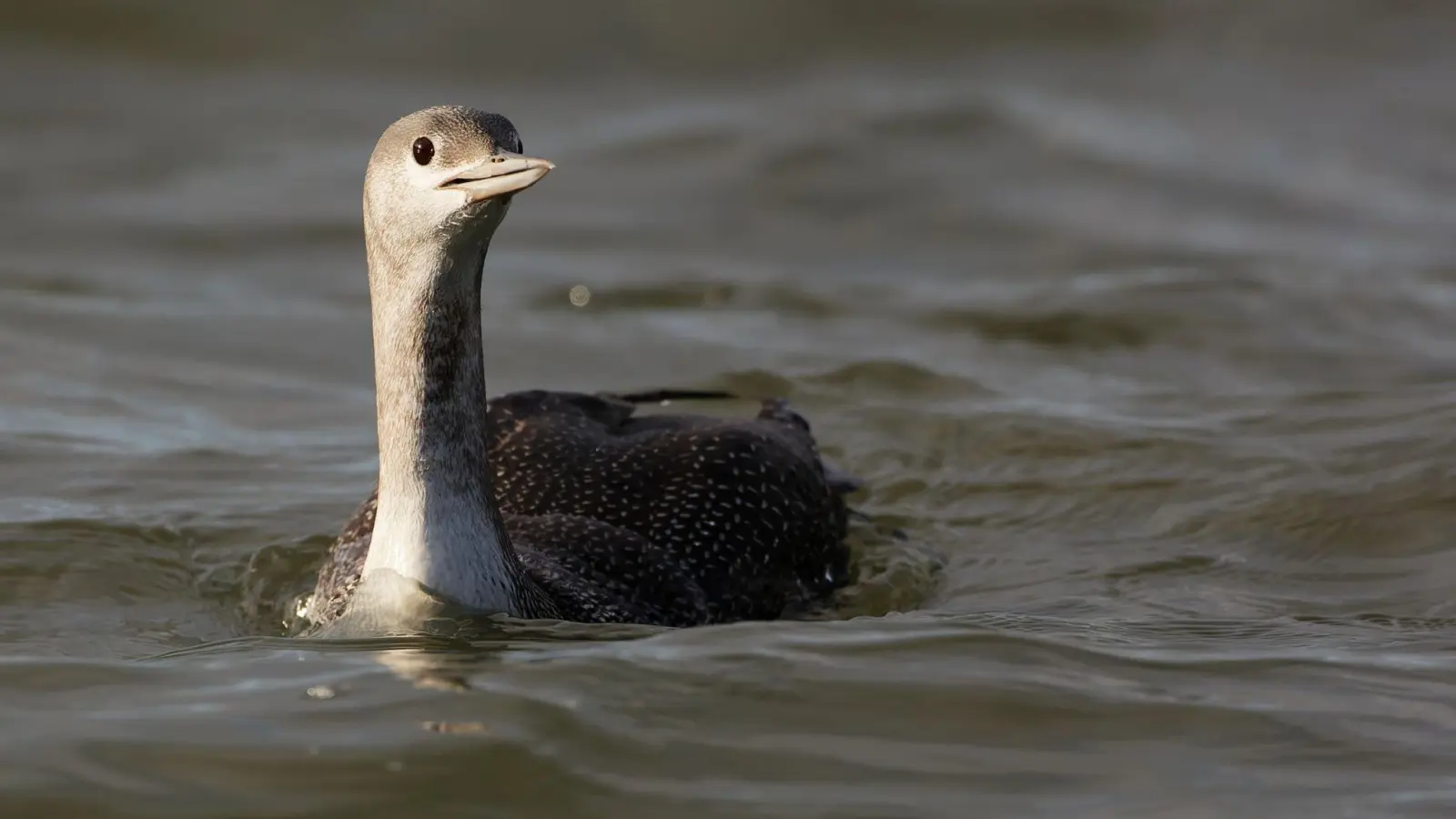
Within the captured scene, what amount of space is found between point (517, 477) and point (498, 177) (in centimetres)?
178

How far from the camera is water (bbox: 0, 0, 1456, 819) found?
4.15 metres

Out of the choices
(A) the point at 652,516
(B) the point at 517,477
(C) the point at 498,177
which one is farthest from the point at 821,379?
(C) the point at 498,177

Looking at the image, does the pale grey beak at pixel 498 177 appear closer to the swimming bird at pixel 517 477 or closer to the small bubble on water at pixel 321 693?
the swimming bird at pixel 517 477

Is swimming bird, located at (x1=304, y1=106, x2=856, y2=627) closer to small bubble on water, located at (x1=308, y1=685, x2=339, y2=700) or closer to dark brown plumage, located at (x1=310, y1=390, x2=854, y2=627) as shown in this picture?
dark brown plumage, located at (x1=310, y1=390, x2=854, y2=627)

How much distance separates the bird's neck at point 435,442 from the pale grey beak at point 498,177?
245 millimetres

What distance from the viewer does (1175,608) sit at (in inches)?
238

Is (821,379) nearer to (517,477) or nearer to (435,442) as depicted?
(517,477)

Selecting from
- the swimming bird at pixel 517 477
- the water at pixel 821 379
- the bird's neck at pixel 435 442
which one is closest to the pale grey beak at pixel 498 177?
the swimming bird at pixel 517 477

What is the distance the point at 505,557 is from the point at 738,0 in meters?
8.59

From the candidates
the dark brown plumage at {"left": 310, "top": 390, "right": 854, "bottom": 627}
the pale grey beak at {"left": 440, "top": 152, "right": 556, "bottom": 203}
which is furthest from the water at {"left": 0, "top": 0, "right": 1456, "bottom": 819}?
the pale grey beak at {"left": 440, "top": 152, "right": 556, "bottom": 203}

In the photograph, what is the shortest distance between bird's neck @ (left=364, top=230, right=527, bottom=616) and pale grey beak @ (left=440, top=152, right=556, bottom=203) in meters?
0.25

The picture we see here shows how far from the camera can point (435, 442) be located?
4992 mm

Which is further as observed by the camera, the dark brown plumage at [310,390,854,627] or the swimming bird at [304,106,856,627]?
the dark brown plumage at [310,390,854,627]

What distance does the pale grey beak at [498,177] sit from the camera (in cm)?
444
